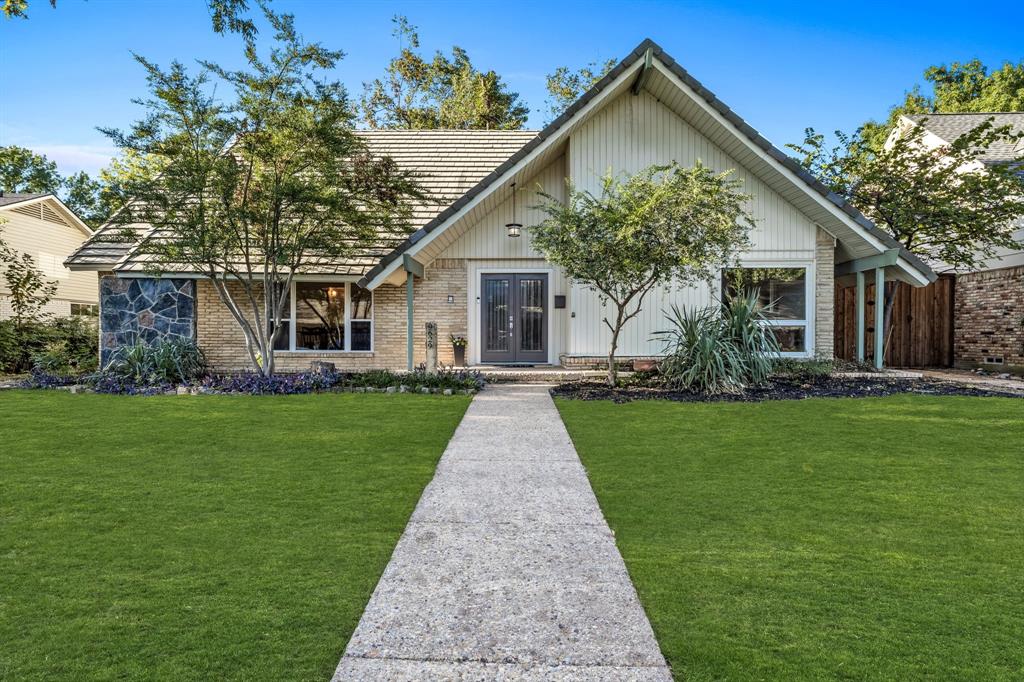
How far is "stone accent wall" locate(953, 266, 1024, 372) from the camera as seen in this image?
13586mm

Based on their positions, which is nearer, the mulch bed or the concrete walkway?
the concrete walkway

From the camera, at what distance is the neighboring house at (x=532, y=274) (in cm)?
1187

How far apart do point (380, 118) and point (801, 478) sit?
30.1 metres

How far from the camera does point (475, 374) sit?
11.7 meters

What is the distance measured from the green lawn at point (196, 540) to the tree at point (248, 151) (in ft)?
14.5

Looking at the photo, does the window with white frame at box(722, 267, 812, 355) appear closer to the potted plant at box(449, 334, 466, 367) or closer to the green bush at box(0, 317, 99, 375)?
the potted plant at box(449, 334, 466, 367)

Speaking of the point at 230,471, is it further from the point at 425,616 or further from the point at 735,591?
the point at 735,591

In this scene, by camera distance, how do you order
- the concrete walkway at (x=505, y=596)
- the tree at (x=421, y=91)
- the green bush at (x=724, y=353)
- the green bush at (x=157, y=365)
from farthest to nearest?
the tree at (x=421, y=91) → the green bush at (x=157, y=365) → the green bush at (x=724, y=353) → the concrete walkway at (x=505, y=596)

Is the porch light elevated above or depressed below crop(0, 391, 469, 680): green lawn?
above

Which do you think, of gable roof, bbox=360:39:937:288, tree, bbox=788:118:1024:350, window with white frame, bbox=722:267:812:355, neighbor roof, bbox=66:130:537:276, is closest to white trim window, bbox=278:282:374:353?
neighbor roof, bbox=66:130:537:276

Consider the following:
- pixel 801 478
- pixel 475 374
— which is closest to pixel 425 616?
pixel 801 478

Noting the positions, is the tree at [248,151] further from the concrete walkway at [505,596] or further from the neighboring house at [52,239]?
the neighboring house at [52,239]

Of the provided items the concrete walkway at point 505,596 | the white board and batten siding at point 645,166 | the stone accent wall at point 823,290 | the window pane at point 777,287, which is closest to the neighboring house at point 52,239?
the white board and batten siding at point 645,166

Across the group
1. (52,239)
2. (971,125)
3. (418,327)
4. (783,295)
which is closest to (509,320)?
(418,327)
